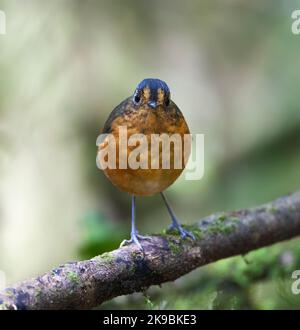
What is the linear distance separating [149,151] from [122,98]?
133 inches

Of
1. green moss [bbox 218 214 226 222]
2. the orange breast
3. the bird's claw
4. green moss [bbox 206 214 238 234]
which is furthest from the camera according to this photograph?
green moss [bbox 218 214 226 222]

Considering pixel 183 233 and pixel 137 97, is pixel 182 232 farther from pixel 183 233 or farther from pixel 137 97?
pixel 137 97

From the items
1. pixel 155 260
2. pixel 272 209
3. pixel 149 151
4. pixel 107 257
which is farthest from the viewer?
pixel 272 209

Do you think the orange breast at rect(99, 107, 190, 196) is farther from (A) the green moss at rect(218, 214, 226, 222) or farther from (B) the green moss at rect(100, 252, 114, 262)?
(B) the green moss at rect(100, 252, 114, 262)

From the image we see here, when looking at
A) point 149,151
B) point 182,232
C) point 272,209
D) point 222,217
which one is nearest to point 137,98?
point 149,151

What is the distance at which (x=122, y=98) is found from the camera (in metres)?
7.07

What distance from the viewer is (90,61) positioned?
23.6ft

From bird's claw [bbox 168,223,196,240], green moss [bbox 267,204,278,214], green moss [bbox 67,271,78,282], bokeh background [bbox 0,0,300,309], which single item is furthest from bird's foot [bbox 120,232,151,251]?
bokeh background [bbox 0,0,300,309]

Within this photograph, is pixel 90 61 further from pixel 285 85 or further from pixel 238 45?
pixel 285 85

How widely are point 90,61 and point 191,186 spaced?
6.42 ft

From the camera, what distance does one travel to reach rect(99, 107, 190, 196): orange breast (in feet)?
12.5

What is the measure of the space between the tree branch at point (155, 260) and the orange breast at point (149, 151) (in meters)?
0.37

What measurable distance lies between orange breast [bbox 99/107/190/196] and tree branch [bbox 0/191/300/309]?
14.6 inches
